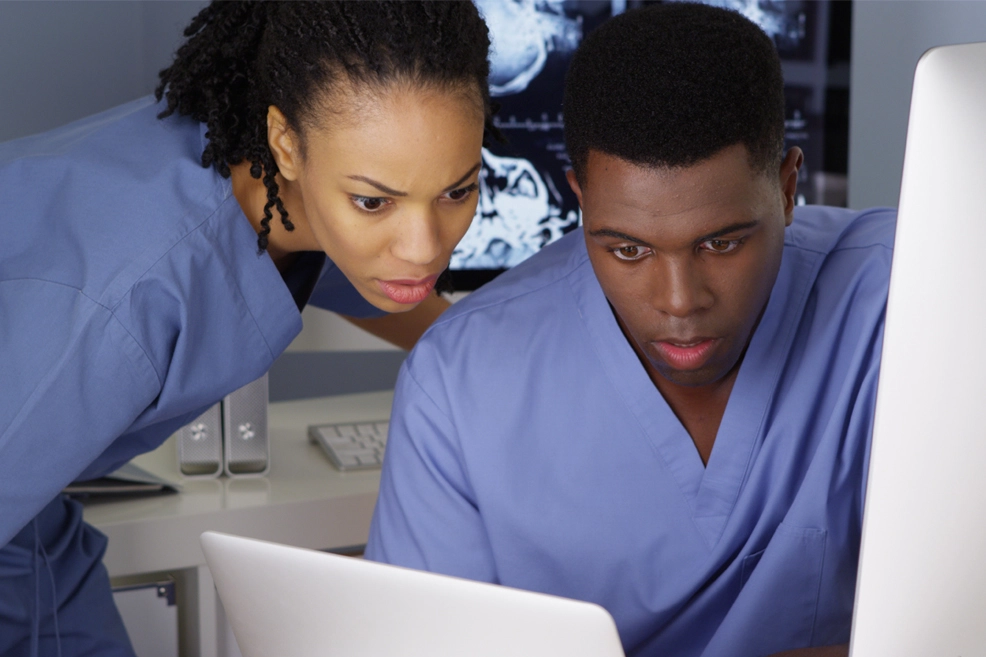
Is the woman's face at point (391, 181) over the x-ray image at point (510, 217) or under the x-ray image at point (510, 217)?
over

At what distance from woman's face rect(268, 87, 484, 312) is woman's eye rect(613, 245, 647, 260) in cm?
16

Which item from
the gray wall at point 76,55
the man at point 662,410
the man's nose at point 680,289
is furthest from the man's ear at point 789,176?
the gray wall at point 76,55

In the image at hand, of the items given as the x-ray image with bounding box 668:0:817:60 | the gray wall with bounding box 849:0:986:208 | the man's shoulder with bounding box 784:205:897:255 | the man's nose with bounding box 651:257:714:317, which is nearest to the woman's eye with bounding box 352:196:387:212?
the man's nose with bounding box 651:257:714:317

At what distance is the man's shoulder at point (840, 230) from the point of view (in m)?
0.89

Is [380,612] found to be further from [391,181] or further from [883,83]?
[883,83]

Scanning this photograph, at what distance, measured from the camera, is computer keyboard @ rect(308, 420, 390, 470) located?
1276 millimetres

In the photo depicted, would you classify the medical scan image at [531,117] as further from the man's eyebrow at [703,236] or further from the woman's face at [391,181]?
the man's eyebrow at [703,236]

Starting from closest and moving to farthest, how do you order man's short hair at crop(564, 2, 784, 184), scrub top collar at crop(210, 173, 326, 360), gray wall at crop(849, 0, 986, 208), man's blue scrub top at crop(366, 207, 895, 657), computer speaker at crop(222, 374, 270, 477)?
man's short hair at crop(564, 2, 784, 184)
man's blue scrub top at crop(366, 207, 895, 657)
scrub top collar at crop(210, 173, 326, 360)
computer speaker at crop(222, 374, 270, 477)
gray wall at crop(849, 0, 986, 208)

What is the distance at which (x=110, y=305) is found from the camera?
2.72 feet

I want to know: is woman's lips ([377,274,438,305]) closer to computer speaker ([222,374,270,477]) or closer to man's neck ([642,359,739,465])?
man's neck ([642,359,739,465])

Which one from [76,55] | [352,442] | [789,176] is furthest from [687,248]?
[76,55]

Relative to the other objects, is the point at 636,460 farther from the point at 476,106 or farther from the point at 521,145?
the point at 521,145

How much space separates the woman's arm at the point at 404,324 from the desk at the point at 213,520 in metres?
0.17

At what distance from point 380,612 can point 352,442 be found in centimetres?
84
